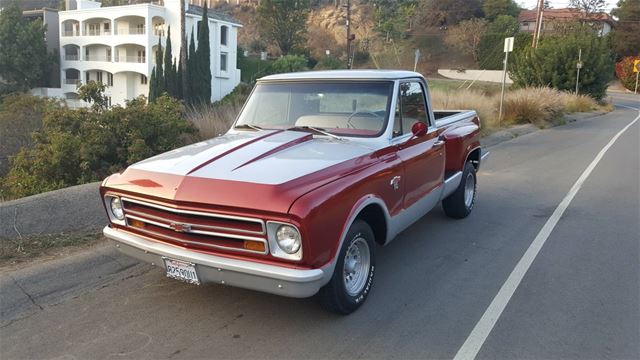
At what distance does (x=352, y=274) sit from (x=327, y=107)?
174 cm

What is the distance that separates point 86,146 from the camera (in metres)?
8.05

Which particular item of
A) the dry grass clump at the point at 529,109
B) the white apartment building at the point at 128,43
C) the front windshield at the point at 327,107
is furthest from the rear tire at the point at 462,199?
the white apartment building at the point at 128,43

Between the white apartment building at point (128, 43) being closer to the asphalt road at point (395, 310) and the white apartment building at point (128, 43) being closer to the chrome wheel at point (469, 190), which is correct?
the chrome wheel at point (469, 190)

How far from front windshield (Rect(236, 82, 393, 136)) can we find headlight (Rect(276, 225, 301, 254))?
5.43ft

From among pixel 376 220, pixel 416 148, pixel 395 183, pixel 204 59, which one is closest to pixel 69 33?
pixel 204 59

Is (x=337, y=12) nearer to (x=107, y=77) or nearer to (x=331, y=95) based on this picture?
(x=107, y=77)

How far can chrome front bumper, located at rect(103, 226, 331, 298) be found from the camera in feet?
11.5

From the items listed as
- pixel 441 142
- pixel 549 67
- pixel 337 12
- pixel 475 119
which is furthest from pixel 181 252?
pixel 337 12

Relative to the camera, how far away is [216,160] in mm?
4164

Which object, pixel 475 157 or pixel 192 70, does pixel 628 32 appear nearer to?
pixel 192 70

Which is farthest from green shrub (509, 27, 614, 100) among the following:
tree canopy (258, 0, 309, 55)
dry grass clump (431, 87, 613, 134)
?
tree canopy (258, 0, 309, 55)

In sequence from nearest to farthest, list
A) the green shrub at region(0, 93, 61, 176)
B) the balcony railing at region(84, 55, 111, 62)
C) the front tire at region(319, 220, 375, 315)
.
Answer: the front tire at region(319, 220, 375, 315) → the green shrub at region(0, 93, 61, 176) → the balcony railing at region(84, 55, 111, 62)

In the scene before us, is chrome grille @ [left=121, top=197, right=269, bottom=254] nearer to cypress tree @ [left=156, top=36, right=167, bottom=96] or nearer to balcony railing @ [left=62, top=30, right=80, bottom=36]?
cypress tree @ [left=156, top=36, right=167, bottom=96]

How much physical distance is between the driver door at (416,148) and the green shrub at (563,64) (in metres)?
30.1
